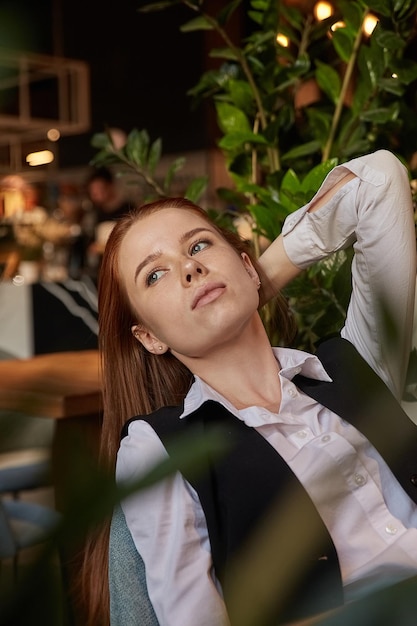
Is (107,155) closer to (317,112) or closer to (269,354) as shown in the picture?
(317,112)

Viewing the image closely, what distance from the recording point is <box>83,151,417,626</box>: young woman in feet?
3.41

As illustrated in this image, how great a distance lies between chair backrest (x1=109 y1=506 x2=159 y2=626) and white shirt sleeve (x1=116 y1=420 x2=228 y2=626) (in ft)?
0.05

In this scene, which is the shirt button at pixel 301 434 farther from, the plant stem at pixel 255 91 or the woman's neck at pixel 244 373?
the plant stem at pixel 255 91

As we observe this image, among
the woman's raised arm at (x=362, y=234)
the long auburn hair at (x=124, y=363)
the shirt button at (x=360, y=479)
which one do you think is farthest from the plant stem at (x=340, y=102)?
the shirt button at (x=360, y=479)

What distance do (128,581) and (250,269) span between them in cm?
46

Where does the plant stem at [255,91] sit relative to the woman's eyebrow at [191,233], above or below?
above

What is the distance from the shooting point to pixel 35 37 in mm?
248

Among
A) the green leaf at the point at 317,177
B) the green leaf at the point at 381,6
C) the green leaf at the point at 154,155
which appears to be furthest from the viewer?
the green leaf at the point at 154,155

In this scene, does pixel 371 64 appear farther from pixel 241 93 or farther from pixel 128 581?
pixel 128 581

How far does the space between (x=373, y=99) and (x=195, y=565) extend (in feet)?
3.99

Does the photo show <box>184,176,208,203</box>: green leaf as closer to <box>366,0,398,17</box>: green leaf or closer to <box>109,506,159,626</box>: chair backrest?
<box>366,0,398,17</box>: green leaf

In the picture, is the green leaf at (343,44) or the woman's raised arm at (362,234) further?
the green leaf at (343,44)

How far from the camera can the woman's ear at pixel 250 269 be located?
1264 mm

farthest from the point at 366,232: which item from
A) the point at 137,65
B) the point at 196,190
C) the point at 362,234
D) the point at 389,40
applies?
the point at 137,65
